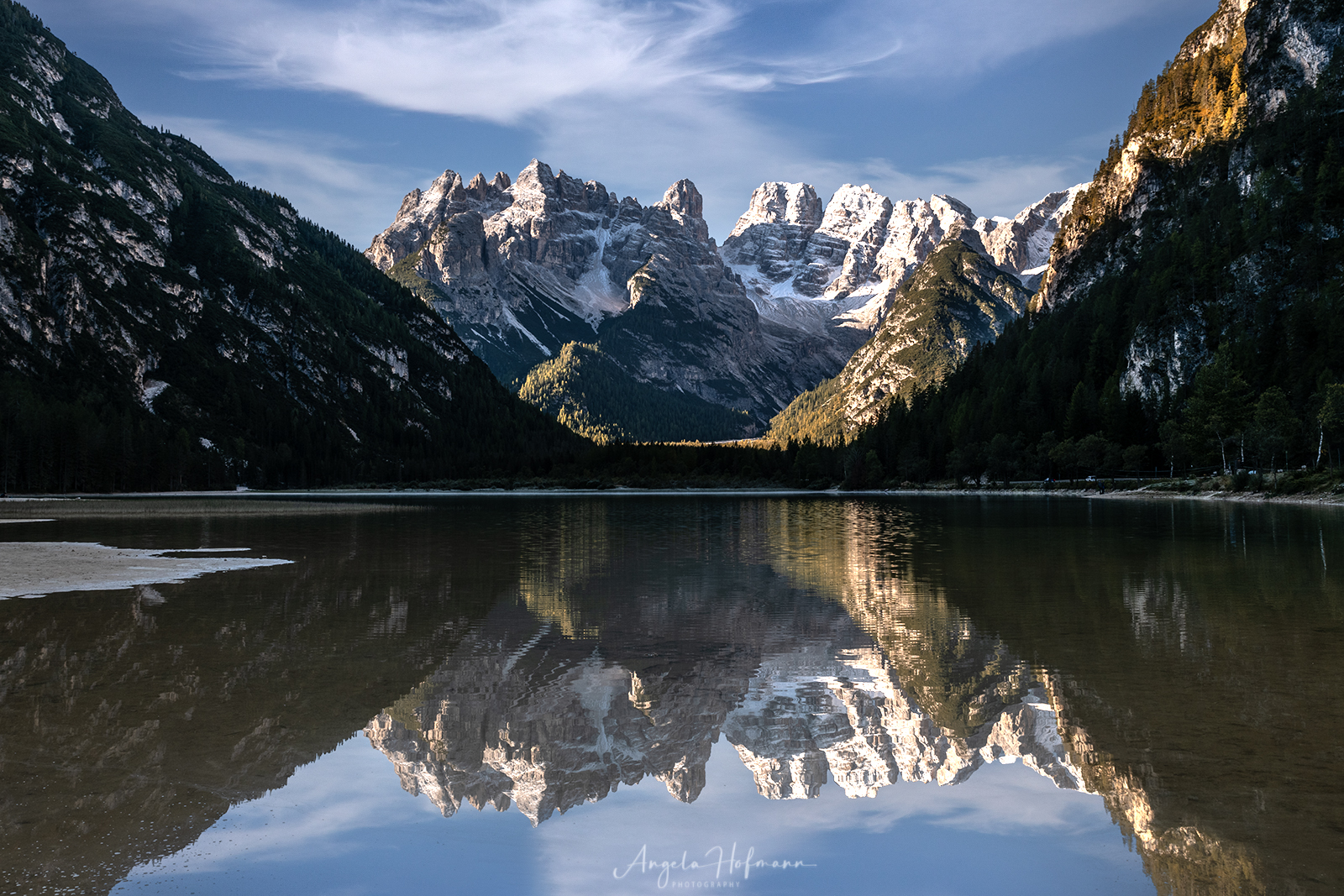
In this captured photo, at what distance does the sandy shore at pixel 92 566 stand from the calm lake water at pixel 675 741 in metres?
3.16

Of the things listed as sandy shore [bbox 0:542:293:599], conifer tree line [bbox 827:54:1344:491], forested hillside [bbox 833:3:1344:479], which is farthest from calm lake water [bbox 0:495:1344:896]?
forested hillside [bbox 833:3:1344:479]

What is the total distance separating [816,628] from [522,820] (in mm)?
14162

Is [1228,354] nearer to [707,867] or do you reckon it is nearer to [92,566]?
Answer: [92,566]

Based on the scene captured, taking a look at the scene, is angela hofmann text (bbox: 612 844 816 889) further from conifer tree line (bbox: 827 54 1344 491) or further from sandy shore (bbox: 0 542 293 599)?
conifer tree line (bbox: 827 54 1344 491)

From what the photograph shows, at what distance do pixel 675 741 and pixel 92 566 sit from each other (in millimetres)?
34207

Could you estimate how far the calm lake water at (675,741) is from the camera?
10.1 m

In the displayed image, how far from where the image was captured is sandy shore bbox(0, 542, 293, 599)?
31.9 meters

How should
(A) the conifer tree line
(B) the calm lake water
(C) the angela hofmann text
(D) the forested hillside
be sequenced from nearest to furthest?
1. (C) the angela hofmann text
2. (B) the calm lake water
3. (A) the conifer tree line
4. (D) the forested hillside

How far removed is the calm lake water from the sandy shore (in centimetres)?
316

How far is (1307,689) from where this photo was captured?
54.4ft

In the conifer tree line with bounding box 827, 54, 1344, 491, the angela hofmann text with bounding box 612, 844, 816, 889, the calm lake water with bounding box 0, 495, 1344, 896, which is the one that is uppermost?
the conifer tree line with bounding box 827, 54, 1344, 491

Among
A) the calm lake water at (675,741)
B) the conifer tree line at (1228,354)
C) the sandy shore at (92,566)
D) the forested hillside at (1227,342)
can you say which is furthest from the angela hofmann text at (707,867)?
the forested hillside at (1227,342)

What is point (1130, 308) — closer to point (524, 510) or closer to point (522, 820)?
point (524, 510)

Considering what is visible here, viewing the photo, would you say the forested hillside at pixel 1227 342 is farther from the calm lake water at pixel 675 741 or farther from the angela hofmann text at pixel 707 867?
the angela hofmann text at pixel 707 867
